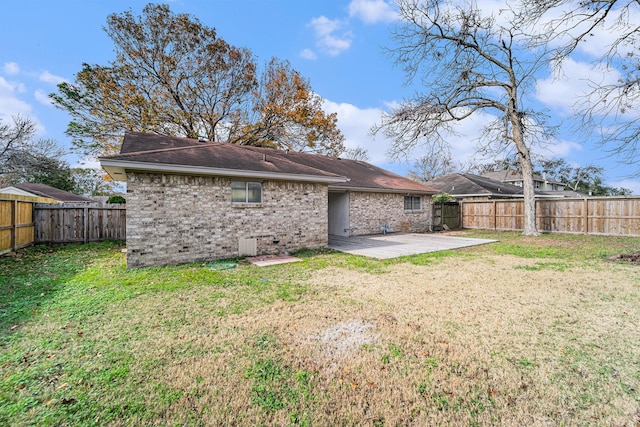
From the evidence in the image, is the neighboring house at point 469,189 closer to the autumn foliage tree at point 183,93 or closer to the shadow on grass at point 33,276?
the autumn foliage tree at point 183,93

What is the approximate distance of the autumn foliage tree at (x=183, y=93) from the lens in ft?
54.2

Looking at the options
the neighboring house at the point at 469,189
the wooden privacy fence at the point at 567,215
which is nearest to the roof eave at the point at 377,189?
the wooden privacy fence at the point at 567,215

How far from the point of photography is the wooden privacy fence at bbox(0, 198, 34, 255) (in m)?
8.38

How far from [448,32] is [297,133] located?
449 inches

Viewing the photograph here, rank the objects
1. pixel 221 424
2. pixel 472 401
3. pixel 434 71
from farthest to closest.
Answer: pixel 434 71, pixel 472 401, pixel 221 424

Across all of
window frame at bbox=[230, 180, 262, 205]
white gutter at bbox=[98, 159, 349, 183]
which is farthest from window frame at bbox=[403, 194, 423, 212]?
window frame at bbox=[230, 180, 262, 205]

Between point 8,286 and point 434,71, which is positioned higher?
point 434,71

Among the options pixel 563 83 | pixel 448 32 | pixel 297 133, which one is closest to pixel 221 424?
pixel 563 83

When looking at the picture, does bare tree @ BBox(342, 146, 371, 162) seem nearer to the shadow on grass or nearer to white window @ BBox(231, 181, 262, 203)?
white window @ BBox(231, 181, 262, 203)

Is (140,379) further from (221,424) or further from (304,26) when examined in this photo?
(304,26)

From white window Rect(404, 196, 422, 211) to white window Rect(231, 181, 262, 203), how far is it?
1027 centimetres

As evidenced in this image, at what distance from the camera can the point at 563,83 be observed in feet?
28.8

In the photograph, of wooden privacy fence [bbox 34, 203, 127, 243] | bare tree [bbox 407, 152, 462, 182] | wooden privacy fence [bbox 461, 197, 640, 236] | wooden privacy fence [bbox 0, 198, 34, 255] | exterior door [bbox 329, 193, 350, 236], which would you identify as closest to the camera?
wooden privacy fence [bbox 0, 198, 34, 255]

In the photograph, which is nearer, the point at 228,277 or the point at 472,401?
the point at 472,401
